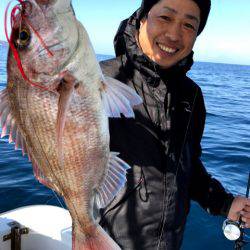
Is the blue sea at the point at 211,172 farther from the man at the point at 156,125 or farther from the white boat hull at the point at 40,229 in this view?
the man at the point at 156,125

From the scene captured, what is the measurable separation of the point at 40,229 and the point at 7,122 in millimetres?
2983

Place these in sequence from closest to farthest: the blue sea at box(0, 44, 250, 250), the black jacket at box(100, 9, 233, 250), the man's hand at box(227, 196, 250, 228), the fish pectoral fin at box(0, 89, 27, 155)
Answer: the fish pectoral fin at box(0, 89, 27, 155)
the black jacket at box(100, 9, 233, 250)
the man's hand at box(227, 196, 250, 228)
the blue sea at box(0, 44, 250, 250)

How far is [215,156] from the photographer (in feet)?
32.6

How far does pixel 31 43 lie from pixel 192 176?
82.1 inches

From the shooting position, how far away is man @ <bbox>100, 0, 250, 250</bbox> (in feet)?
8.57

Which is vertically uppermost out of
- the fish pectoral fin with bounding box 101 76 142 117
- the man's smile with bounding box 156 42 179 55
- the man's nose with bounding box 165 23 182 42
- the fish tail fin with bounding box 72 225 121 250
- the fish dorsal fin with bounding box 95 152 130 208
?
the man's nose with bounding box 165 23 182 42

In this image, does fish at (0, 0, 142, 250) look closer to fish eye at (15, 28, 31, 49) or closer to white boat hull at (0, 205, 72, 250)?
fish eye at (15, 28, 31, 49)

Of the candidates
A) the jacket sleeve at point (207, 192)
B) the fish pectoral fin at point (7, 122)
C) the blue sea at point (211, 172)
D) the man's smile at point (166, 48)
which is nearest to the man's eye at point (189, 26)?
the man's smile at point (166, 48)

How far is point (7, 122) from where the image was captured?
184 centimetres

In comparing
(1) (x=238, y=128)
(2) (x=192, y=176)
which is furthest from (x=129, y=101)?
(1) (x=238, y=128)

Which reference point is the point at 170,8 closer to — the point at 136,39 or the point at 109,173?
the point at 136,39

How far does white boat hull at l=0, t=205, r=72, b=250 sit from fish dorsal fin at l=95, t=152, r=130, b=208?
96.7 inches

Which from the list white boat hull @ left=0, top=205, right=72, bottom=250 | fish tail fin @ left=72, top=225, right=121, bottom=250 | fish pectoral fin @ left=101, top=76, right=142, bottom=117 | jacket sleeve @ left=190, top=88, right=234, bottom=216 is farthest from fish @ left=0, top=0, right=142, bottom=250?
white boat hull @ left=0, top=205, right=72, bottom=250

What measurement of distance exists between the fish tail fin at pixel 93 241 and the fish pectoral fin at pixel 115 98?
71cm
